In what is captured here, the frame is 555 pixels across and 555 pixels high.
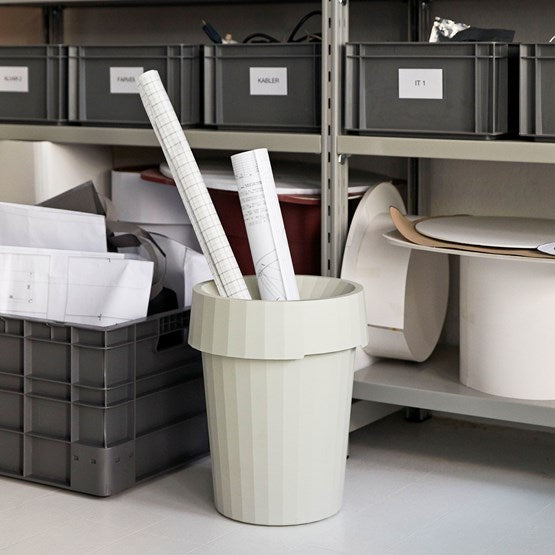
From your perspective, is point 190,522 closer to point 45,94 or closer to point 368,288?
point 368,288

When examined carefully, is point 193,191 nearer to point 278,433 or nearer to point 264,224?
point 264,224

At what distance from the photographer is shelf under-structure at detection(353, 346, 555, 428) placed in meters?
2.03

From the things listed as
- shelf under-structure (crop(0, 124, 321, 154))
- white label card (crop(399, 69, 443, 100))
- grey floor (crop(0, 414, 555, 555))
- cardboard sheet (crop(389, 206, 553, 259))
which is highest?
white label card (crop(399, 69, 443, 100))

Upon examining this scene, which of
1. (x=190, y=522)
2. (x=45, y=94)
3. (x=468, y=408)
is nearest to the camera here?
(x=190, y=522)

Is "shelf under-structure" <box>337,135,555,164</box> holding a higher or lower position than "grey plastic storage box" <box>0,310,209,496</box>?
higher

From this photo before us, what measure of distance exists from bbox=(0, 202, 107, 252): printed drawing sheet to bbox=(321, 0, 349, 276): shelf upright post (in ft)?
1.58

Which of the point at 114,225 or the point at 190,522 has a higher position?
the point at 114,225

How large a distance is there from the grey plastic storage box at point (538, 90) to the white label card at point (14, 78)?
122cm

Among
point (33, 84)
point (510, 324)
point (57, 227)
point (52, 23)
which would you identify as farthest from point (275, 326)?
point (52, 23)

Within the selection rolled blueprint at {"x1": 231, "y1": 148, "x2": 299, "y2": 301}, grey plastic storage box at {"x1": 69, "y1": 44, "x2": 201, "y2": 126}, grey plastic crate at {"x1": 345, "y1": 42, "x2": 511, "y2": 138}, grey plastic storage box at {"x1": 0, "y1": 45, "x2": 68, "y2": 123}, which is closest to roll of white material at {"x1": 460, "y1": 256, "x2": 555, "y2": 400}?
grey plastic crate at {"x1": 345, "y1": 42, "x2": 511, "y2": 138}

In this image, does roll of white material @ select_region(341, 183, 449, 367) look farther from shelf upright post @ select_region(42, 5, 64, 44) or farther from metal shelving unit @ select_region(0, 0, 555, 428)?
shelf upright post @ select_region(42, 5, 64, 44)

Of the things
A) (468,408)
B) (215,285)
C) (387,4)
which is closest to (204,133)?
(215,285)

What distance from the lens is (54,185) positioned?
253 cm

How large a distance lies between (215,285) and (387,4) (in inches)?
38.2
